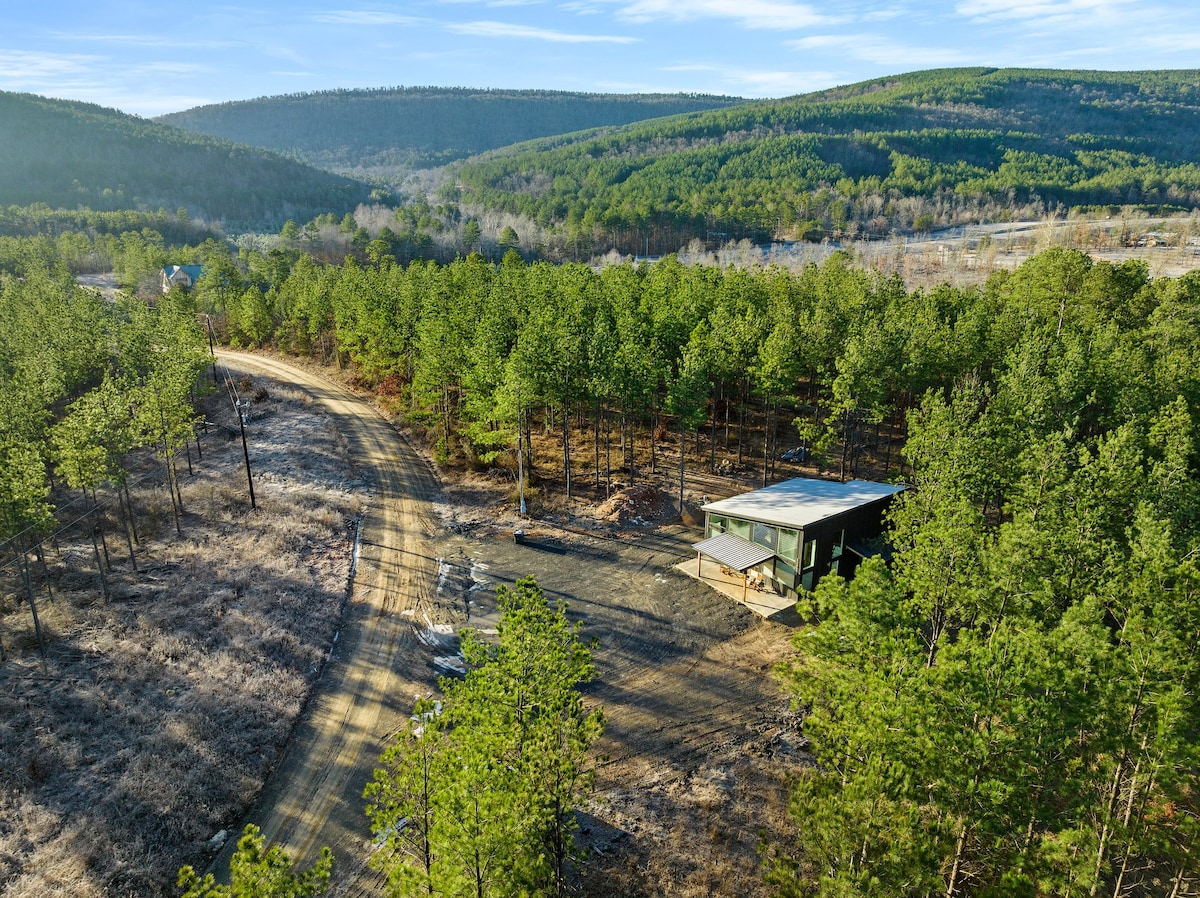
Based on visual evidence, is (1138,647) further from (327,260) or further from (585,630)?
(327,260)

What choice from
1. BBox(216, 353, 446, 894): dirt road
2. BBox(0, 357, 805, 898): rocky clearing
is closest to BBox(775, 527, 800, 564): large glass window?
BBox(0, 357, 805, 898): rocky clearing

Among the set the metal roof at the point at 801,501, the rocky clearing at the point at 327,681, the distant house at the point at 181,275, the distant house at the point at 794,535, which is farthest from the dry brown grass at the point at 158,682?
the distant house at the point at 181,275

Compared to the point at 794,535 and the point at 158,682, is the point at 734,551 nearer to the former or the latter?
the point at 794,535

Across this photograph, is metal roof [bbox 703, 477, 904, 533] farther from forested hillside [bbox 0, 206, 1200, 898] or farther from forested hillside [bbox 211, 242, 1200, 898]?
forested hillside [bbox 211, 242, 1200, 898]

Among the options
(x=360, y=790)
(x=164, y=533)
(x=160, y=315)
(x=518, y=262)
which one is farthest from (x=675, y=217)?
(x=360, y=790)

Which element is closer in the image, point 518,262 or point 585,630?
point 585,630

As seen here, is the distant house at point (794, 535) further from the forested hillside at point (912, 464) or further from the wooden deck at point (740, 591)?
the forested hillside at point (912, 464)
